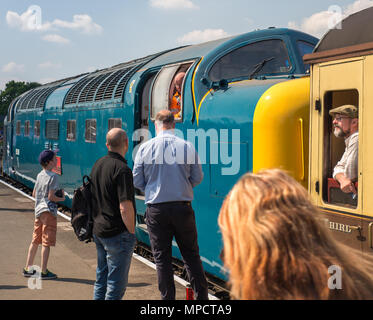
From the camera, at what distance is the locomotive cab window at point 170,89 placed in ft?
21.7

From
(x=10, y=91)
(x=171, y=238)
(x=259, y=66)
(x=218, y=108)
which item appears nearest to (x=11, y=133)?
(x=259, y=66)

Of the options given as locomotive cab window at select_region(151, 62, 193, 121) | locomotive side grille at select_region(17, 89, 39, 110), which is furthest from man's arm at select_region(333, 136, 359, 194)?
locomotive side grille at select_region(17, 89, 39, 110)

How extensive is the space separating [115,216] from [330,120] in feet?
7.00

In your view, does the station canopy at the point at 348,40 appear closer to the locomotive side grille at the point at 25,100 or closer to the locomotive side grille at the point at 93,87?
the locomotive side grille at the point at 93,87

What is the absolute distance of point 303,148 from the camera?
484cm

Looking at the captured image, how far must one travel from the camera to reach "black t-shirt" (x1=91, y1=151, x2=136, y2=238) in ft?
14.7

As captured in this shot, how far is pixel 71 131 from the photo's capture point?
11492mm

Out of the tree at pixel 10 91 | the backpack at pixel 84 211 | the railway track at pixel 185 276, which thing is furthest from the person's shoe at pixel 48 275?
the tree at pixel 10 91

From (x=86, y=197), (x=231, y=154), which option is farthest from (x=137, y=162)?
(x=231, y=154)

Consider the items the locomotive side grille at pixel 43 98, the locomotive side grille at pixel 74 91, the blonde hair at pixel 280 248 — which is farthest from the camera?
the locomotive side grille at pixel 43 98

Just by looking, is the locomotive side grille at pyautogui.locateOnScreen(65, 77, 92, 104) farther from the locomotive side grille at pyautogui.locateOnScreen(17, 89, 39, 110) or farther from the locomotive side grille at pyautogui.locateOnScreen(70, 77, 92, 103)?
the locomotive side grille at pyautogui.locateOnScreen(17, 89, 39, 110)

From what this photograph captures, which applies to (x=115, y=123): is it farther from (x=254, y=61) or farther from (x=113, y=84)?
(x=254, y=61)

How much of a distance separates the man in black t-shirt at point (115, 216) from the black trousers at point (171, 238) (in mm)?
353
